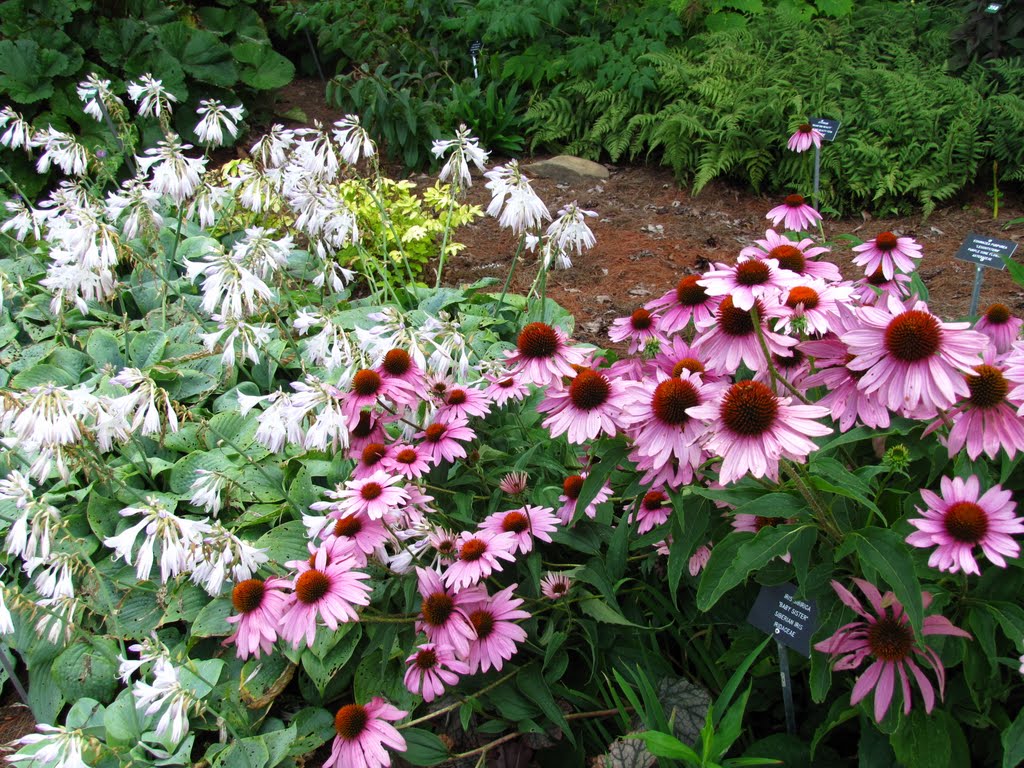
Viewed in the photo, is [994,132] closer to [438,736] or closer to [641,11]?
→ [641,11]

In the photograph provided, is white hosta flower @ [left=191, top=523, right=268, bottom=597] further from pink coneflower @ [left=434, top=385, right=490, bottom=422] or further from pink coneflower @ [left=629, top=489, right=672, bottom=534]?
pink coneflower @ [left=629, top=489, right=672, bottom=534]

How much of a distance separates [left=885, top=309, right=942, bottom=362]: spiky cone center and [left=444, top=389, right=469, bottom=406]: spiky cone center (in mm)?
1049

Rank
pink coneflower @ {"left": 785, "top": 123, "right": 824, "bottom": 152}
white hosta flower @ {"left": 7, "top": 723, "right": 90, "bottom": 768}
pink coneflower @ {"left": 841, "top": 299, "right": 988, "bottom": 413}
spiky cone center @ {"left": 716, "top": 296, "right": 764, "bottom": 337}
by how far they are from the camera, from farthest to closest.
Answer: pink coneflower @ {"left": 785, "top": 123, "right": 824, "bottom": 152} → white hosta flower @ {"left": 7, "top": 723, "right": 90, "bottom": 768} → spiky cone center @ {"left": 716, "top": 296, "right": 764, "bottom": 337} → pink coneflower @ {"left": 841, "top": 299, "right": 988, "bottom": 413}

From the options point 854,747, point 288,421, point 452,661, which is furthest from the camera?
point 288,421

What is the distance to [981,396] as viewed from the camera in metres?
1.24

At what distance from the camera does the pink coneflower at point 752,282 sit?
130cm

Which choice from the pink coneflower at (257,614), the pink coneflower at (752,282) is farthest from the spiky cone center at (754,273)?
the pink coneflower at (257,614)

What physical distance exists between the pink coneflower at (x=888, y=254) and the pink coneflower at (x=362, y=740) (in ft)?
4.42

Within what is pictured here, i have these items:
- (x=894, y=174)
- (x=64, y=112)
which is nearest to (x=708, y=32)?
(x=894, y=174)

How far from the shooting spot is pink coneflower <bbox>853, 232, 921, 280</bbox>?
173 centimetres

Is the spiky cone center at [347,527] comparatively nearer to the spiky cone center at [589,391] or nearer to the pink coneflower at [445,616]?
the pink coneflower at [445,616]

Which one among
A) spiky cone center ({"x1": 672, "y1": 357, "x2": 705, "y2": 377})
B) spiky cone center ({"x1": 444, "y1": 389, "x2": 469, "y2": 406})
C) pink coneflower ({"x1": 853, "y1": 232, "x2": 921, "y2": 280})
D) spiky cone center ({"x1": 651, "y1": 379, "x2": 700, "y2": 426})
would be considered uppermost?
pink coneflower ({"x1": 853, "y1": 232, "x2": 921, "y2": 280})

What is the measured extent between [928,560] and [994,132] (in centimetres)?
395

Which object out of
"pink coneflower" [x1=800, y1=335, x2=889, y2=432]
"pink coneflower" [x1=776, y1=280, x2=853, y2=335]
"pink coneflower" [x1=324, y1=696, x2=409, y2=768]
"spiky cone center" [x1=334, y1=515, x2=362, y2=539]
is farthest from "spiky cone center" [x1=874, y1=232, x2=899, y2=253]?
"pink coneflower" [x1=324, y1=696, x2=409, y2=768]
